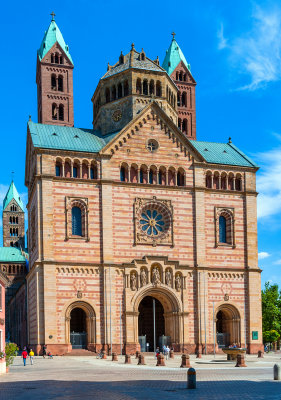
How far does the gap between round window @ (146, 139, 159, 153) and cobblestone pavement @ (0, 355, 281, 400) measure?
26898 millimetres

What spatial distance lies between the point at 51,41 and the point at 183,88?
2006 cm

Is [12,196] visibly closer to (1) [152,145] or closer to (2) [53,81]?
(2) [53,81]


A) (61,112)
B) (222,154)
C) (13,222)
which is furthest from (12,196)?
(222,154)

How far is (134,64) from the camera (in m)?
70.7

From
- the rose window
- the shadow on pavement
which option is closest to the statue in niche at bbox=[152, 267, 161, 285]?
the rose window

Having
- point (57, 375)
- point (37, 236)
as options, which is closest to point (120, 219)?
point (37, 236)

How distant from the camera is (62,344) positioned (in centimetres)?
5794

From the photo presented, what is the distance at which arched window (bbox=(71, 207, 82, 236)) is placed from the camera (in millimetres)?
61531

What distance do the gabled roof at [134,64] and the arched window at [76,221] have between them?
58.8 feet

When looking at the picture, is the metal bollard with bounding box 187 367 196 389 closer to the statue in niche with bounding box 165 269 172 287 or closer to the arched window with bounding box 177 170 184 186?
the statue in niche with bounding box 165 269 172 287

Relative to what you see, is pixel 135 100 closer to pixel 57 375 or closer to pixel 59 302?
pixel 59 302

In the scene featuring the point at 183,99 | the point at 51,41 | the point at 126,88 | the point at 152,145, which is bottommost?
the point at 152,145

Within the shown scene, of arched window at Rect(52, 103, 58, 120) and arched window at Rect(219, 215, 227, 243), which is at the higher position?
arched window at Rect(52, 103, 58, 120)

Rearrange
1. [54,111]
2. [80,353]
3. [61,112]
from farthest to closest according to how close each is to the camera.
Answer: [61,112], [54,111], [80,353]
